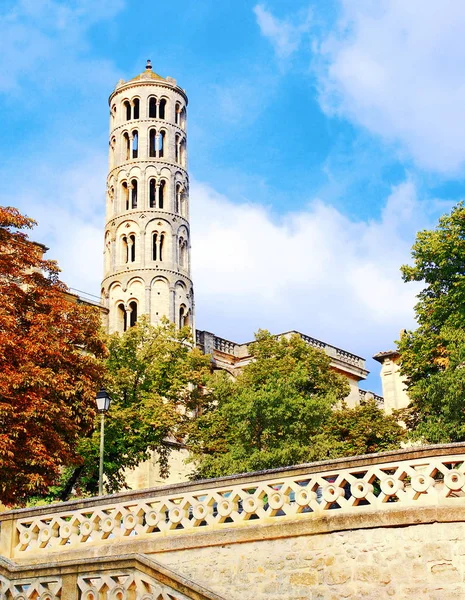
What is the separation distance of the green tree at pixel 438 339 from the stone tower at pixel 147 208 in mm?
28595

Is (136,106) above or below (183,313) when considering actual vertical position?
above

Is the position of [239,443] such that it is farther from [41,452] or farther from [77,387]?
[41,452]

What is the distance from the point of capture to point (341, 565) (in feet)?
44.2

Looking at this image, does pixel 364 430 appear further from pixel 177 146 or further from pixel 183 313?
pixel 177 146

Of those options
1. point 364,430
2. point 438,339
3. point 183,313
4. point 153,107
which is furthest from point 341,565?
point 153,107

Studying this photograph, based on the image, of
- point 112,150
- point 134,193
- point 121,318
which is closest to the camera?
point 121,318

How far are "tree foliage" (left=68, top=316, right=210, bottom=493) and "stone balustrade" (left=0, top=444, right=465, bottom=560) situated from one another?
21.3 meters

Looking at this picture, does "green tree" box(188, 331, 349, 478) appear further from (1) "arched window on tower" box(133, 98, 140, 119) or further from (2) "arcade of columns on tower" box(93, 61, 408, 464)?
(1) "arched window on tower" box(133, 98, 140, 119)

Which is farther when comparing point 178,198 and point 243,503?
point 178,198

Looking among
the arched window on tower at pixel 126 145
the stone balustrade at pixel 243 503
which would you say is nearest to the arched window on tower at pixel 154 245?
the arched window on tower at pixel 126 145

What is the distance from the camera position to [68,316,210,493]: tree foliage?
128 feet

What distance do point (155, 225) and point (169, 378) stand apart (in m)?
26.2

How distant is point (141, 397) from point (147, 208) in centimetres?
2864

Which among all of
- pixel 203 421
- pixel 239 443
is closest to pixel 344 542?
pixel 239 443
